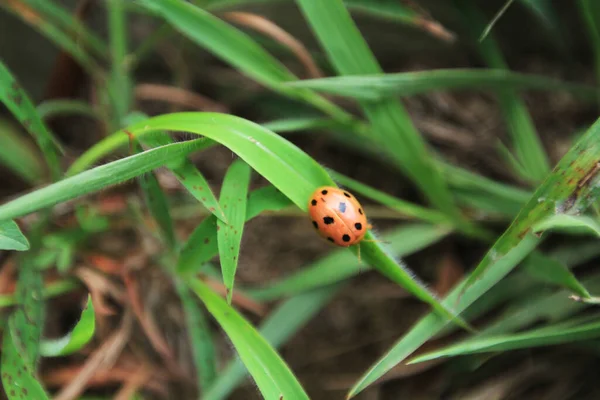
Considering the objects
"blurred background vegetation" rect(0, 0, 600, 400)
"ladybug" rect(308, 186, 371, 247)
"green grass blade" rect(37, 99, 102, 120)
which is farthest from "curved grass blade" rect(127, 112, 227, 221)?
"green grass blade" rect(37, 99, 102, 120)

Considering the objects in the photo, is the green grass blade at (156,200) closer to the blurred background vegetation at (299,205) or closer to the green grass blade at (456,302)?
the blurred background vegetation at (299,205)

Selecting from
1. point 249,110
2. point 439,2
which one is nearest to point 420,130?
point 439,2

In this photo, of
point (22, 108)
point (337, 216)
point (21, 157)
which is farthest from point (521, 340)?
point (21, 157)

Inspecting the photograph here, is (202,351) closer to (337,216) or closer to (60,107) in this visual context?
(337,216)

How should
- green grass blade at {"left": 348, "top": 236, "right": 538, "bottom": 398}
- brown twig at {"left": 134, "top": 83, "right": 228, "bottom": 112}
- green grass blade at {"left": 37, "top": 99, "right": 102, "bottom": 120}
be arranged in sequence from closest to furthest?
green grass blade at {"left": 348, "top": 236, "right": 538, "bottom": 398}
green grass blade at {"left": 37, "top": 99, "right": 102, "bottom": 120}
brown twig at {"left": 134, "top": 83, "right": 228, "bottom": 112}

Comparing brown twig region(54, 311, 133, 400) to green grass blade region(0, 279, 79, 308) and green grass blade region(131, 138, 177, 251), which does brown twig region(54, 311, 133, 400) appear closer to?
green grass blade region(0, 279, 79, 308)

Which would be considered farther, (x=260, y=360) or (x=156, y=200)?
(x=156, y=200)
